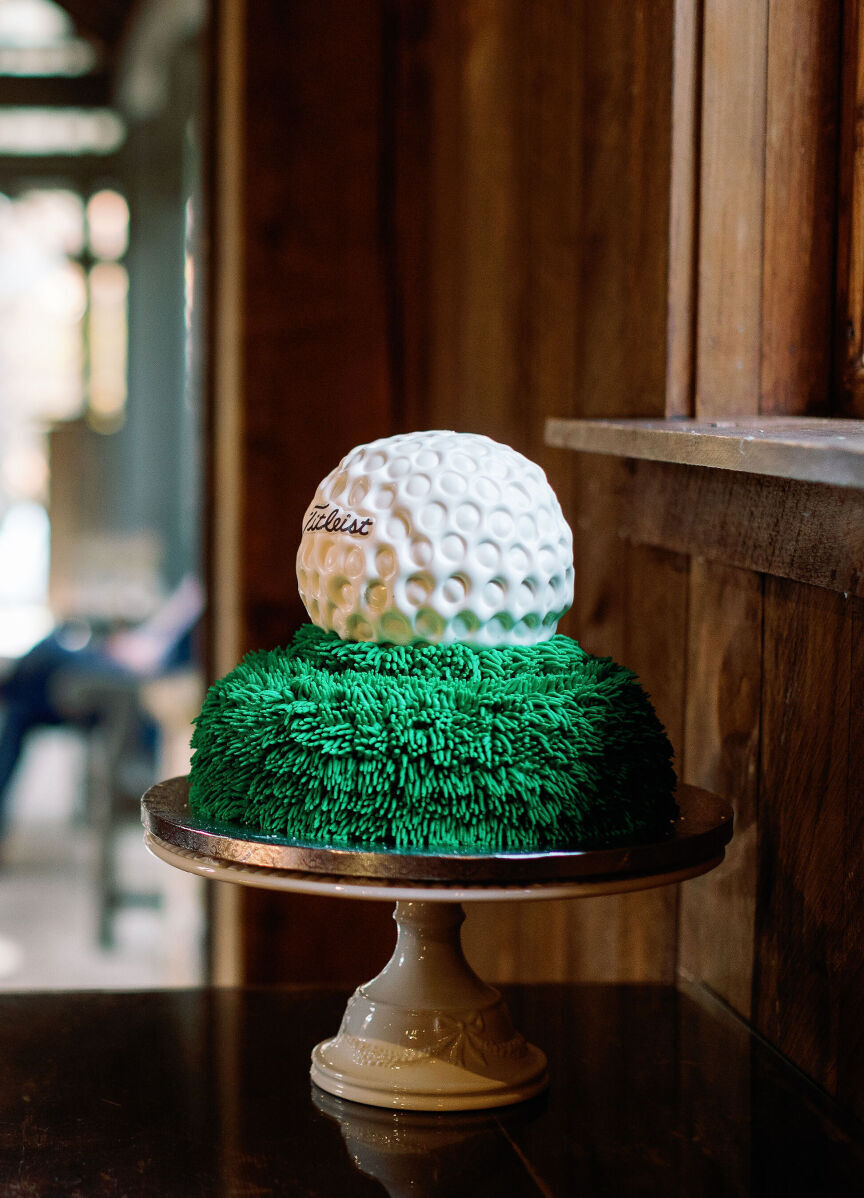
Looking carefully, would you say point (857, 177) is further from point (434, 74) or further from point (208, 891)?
point (208, 891)

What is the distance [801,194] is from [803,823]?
47 cm

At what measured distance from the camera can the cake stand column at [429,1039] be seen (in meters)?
0.84

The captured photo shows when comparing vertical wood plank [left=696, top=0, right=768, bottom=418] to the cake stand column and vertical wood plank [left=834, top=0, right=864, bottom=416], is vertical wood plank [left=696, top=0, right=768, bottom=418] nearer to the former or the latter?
vertical wood plank [left=834, top=0, right=864, bottom=416]

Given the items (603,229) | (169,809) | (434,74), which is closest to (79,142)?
(434,74)

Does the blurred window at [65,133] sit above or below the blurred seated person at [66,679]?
above

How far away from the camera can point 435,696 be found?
30.4 inches

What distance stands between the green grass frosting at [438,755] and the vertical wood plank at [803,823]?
0.14 meters

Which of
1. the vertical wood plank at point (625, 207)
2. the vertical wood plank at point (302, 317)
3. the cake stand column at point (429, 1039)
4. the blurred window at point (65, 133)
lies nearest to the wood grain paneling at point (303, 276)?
the vertical wood plank at point (302, 317)

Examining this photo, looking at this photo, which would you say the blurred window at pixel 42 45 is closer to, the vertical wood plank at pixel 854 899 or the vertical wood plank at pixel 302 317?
the vertical wood plank at pixel 302 317

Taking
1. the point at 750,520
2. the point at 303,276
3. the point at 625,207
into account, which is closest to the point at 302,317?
the point at 303,276

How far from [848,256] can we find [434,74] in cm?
83

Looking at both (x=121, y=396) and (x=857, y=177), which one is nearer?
(x=857, y=177)

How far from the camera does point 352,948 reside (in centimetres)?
174

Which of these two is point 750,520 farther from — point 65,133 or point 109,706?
point 65,133
